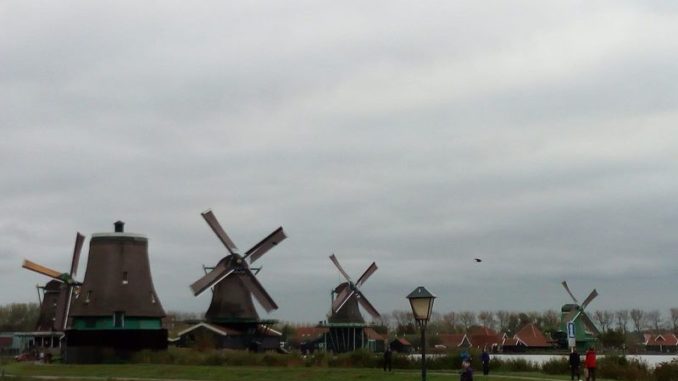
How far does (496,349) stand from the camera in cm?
10175

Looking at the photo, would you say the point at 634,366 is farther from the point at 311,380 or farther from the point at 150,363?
the point at 150,363

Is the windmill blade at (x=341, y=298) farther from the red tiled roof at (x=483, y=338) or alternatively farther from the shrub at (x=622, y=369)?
the shrub at (x=622, y=369)

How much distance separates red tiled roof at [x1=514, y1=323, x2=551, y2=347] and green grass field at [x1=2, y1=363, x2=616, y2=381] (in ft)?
207

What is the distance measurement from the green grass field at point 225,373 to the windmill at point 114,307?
8.86ft

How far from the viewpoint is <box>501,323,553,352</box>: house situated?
104 m

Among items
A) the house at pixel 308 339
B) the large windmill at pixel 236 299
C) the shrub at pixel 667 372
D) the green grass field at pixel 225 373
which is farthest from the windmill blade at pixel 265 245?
the shrub at pixel 667 372

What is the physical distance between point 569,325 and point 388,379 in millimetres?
9683

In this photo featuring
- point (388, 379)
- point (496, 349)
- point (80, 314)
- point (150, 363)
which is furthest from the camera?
point (496, 349)

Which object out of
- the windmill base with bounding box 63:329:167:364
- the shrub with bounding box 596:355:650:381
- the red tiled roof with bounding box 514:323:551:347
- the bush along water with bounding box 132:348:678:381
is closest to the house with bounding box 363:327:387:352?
the red tiled roof with bounding box 514:323:551:347

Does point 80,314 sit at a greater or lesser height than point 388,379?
greater

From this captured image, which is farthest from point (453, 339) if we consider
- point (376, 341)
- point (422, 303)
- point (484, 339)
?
point (422, 303)

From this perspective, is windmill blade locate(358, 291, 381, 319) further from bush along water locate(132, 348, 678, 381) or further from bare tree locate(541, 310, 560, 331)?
bare tree locate(541, 310, 560, 331)

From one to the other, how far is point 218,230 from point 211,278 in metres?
4.29

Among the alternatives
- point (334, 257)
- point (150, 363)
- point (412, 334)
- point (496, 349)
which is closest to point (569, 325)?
point (150, 363)
